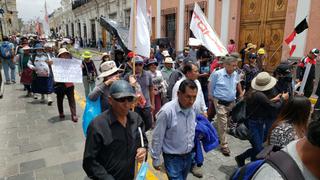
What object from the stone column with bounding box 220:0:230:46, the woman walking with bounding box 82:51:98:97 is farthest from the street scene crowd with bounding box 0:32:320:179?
the stone column with bounding box 220:0:230:46

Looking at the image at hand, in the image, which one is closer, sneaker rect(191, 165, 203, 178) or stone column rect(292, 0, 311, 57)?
sneaker rect(191, 165, 203, 178)

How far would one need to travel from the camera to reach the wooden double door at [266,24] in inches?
406

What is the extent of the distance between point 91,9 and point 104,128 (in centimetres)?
3842

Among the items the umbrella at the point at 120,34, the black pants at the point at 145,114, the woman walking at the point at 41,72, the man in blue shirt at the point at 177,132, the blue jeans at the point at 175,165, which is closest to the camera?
the man in blue shirt at the point at 177,132

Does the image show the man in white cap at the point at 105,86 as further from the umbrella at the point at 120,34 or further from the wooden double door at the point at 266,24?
the wooden double door at the point at 266,24

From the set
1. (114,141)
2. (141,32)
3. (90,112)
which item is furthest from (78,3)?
(114,141)

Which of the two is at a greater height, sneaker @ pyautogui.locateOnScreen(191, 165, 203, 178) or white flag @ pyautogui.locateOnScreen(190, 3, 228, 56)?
white flag @ pyautogui.locateOnScreen(190, 3, 228, 56)

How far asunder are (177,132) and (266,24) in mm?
9754

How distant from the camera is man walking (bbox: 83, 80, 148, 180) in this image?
198cm

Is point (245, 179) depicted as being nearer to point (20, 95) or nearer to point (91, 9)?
point (20, 95)

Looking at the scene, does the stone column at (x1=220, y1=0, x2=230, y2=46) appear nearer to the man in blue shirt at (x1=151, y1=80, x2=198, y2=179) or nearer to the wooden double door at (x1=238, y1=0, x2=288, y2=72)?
the wooden double door at (x1=238, y1=0, x2=288, y2=72)

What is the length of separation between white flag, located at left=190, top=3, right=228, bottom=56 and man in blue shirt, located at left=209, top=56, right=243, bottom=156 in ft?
4.37

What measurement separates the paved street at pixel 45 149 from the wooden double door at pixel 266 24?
6853mm

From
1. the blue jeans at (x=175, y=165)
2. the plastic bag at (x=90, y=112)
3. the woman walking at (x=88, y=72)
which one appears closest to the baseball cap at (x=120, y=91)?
the plastic bag at (x=90, y=112)
